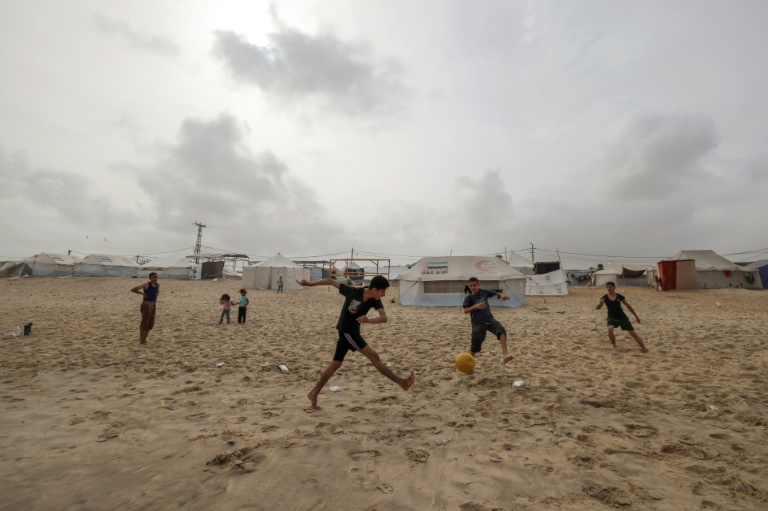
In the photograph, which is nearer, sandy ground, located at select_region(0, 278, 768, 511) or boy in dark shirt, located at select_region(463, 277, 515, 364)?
sandy ground, located at select_region(0, 278, 768, 511)

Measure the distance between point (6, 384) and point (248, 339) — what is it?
5.06 m

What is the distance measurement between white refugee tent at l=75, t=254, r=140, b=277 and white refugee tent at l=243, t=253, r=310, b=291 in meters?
21.4

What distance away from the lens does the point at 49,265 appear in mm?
43906

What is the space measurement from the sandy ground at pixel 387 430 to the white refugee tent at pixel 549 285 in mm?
20446

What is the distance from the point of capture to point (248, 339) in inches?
404

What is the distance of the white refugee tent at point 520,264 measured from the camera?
144 ft

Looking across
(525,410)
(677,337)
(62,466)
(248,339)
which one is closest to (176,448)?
(62,466)

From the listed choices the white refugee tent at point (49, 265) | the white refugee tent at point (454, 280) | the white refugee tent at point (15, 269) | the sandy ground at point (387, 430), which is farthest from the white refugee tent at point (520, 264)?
the white refugee tent at point (15, 269)

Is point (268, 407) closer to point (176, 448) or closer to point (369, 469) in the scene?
point (176, 448)

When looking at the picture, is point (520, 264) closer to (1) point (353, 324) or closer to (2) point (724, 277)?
(2) point (724, 277)

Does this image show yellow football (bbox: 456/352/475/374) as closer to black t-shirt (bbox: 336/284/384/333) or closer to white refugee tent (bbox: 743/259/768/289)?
black t-shirt (bbox: 336/284/384/333)

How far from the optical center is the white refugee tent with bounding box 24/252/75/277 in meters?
43.3

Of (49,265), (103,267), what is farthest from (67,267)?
(103,267)

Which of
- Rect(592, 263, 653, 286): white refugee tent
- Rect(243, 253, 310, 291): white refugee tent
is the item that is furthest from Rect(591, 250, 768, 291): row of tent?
Rect(243, 253, 310, 291): white refugee tent
